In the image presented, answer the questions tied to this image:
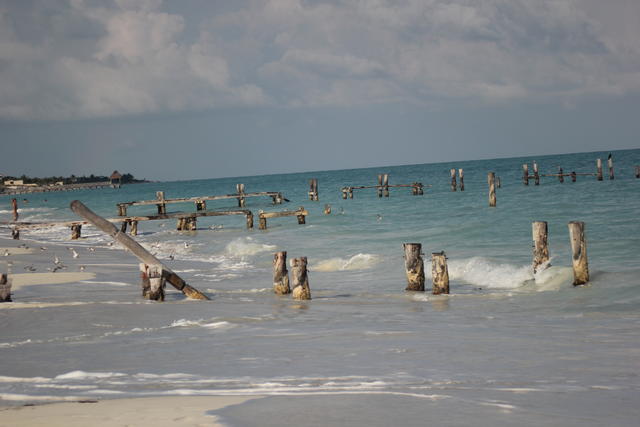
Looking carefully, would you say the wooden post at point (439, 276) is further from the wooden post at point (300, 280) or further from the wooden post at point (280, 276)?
the wooden post at point (280, 276)

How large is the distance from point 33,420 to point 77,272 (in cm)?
1162

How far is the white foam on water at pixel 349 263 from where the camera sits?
18219mm

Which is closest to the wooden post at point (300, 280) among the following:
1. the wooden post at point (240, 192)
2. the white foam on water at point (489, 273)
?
the white foam on water at point (489, 273)

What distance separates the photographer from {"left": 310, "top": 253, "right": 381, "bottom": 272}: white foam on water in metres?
18.2

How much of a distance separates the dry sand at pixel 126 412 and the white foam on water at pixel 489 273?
972 centimetres

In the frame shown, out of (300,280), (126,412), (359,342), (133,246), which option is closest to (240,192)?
(300,280)

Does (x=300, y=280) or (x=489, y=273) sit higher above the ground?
(x=300, y=280)

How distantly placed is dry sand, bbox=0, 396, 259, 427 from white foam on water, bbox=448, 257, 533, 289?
9724mm

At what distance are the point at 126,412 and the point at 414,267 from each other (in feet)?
28.4

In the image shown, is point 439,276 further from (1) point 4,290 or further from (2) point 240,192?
(2) point 240,192

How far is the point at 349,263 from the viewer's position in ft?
60.8

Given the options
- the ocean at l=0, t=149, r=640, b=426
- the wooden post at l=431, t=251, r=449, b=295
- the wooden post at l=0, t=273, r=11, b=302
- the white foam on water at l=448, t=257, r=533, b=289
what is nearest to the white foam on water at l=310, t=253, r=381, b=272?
the ocean at l=0, t=149, r=640, b=426

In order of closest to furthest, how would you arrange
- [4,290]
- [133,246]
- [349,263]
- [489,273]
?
[4,290], [133,246], [489,273], [349,263]

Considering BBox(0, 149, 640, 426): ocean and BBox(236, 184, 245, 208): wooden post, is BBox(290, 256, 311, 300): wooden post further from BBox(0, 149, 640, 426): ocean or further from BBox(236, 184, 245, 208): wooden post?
BBox(236, 184, 245, 208): wooden post
